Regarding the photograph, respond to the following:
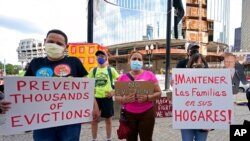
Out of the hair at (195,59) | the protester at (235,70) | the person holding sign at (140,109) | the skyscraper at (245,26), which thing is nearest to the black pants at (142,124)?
the person holding sign at (140,109)

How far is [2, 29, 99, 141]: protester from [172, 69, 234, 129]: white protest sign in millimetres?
1551

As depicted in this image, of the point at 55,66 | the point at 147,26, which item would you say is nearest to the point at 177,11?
the point at 55,66

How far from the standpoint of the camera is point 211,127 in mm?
4578

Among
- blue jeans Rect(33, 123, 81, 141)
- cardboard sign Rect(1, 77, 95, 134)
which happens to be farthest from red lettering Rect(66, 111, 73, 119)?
blue jeans Rect(33, 123, 81, 141)

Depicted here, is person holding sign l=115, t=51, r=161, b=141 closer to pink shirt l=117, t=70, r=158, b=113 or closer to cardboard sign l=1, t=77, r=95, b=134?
pink shirt l=117, t=70, r=158, b=113

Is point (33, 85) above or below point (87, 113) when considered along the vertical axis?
above

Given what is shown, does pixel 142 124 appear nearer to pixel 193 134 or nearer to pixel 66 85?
pixel 193 134

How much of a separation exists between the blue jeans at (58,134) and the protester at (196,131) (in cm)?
161

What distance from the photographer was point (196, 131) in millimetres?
4652

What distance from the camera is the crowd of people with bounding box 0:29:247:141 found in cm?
368

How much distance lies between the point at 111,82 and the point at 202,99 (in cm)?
239

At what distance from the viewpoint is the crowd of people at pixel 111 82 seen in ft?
12.1

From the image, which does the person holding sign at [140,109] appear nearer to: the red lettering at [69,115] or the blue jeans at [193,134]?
the blue jeans at [193,134]

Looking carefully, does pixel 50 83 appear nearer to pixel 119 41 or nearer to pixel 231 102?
pixel 231 102
